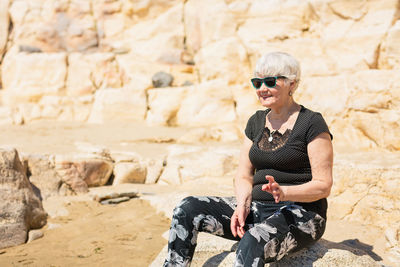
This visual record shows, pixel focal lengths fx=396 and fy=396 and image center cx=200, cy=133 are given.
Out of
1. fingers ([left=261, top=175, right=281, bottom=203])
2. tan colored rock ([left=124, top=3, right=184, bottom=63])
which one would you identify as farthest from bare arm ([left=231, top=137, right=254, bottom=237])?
tan colored rock ([left=124, top=3, right=184, bottom=63])

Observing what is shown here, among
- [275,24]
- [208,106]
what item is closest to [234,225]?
[208,106]

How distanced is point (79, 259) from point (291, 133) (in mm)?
1971

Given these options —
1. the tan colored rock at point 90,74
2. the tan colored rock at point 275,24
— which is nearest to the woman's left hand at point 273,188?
the tan colored rock at point 275,24

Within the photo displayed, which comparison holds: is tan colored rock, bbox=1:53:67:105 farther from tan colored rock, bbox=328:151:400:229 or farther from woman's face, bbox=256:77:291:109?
woman's face, bbox=256:77:291:109

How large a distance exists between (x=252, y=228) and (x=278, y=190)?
238mm

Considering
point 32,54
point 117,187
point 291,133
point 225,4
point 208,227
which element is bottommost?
point 117,187

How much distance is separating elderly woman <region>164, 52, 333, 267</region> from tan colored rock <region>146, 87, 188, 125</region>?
806 centimetres

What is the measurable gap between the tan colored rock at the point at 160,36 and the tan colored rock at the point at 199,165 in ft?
22.5

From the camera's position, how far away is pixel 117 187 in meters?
5.25

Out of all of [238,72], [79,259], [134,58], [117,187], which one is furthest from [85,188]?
[134,58]

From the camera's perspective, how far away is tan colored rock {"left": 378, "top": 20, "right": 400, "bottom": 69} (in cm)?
749

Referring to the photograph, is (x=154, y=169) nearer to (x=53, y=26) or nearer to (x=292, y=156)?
(x=292, y=156)

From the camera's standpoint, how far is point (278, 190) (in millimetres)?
1836

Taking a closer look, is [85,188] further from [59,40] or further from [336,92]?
[59,40]
